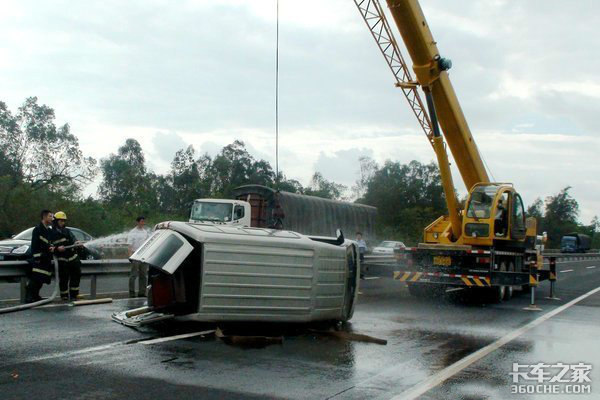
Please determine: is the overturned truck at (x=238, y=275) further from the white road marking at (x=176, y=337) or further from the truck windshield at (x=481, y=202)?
the truck windshield at (x=481, y=202)

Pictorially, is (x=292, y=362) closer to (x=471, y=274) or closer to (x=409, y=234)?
(x=471, y=274)

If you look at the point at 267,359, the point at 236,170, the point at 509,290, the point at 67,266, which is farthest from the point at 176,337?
the point at 236,170

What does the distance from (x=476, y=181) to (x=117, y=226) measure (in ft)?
80.7

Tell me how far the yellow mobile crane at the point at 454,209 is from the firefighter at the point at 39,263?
8.12 m

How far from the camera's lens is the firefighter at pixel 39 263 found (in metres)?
11.6

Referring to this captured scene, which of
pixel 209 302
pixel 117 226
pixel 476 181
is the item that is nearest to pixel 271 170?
pixel 117 226

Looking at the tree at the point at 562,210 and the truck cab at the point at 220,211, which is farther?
the tree at the point at 562,210

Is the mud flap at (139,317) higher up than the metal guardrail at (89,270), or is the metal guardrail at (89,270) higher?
the metal guardrail at (89,270)

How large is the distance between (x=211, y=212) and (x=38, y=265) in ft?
34.4

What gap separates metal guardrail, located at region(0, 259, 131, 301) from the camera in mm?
11547

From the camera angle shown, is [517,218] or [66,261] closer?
[66,261]

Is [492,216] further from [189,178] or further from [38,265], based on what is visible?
[189,178]

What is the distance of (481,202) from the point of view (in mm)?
16500

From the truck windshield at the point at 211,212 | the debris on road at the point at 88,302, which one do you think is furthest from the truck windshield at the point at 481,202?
the debris on road at the point at 88,302
